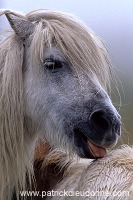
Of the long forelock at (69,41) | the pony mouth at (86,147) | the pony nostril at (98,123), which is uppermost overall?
the long forelock at (69,41)

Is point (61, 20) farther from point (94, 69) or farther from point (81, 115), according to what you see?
point (81, 115)

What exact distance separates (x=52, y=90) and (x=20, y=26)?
0.33 metres

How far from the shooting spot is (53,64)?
1287 millimetres

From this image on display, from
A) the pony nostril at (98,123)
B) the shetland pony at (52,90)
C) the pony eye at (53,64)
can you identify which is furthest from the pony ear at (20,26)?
the pony nostril at (98,123)

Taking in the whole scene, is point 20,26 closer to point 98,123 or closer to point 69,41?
point 69,41

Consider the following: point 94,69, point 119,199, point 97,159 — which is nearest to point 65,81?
point 94,69

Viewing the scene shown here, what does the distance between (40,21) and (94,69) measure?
0.33 meters

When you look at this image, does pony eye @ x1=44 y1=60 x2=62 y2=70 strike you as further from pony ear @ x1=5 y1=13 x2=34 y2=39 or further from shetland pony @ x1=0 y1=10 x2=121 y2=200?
pony ear @ x1=5 y1=13 x2=34 y2=39

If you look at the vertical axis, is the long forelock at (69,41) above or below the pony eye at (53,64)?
above

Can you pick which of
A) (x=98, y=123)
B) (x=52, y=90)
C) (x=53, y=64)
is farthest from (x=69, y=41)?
(x=98, y=123)

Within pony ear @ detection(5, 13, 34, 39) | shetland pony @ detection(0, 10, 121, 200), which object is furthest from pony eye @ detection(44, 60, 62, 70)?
pony ear @ detection(5, 13, 34, 39)

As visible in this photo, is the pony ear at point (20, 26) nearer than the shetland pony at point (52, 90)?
No

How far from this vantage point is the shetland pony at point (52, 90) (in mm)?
1234

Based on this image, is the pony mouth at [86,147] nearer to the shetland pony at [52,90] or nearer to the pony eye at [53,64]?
the shetland pony at [52,90]
